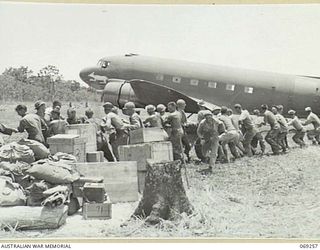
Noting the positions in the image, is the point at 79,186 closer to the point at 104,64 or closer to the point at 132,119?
the point at 132,119

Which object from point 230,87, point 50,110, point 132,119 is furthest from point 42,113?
point 230,87

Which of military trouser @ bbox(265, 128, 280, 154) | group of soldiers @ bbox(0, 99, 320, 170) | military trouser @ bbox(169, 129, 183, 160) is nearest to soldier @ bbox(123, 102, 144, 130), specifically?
group of soldiers @ bbox(0, 99, 320, 170)

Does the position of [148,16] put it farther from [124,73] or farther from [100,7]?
[124,73]

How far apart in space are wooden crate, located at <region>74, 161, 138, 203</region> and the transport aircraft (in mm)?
3901

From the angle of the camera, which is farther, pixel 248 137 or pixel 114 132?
pixel 248 137

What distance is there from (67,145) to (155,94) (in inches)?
157

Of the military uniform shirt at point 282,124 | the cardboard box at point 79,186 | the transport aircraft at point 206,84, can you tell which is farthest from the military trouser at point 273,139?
the cardboard box at point 79,186

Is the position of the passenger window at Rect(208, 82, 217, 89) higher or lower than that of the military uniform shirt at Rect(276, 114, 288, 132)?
higher

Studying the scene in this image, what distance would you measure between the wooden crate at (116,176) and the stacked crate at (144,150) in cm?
19

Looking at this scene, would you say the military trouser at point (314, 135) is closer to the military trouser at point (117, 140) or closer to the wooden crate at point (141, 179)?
the military trouser at point (117, 140)

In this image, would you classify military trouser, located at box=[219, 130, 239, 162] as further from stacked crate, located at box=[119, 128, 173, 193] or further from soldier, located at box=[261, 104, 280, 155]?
stacked crate, located at box=[119, 128, 173, 193]

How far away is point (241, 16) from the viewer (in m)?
6.04

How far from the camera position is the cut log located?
4.90 metres

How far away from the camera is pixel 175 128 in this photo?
22.2 ft
